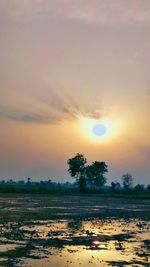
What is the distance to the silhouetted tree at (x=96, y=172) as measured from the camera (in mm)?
181400

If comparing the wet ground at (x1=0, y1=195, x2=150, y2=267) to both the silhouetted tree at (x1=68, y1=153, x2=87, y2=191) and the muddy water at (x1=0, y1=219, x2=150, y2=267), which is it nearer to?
the muddy water at (x1=0, y1=219, x2=150, y2=267)

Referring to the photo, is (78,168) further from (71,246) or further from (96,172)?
(71,246)

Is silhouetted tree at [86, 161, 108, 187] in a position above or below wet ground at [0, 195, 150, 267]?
above

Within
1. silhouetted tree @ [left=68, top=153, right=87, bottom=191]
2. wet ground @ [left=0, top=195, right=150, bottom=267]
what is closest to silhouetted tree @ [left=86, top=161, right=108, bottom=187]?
silhouetted tree @ [left=68, top=153, right=87, bottom=191]

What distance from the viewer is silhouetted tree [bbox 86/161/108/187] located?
18140 cm

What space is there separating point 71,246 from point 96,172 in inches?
6090

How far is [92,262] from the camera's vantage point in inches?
966

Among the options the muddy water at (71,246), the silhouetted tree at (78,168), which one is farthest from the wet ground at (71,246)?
the silhouetted tree at (78,168)

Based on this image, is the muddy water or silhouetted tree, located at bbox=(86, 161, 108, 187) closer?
the muddy water

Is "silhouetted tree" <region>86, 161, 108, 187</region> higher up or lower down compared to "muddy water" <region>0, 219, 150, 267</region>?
higher up

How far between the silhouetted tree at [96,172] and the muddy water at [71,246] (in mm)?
138971

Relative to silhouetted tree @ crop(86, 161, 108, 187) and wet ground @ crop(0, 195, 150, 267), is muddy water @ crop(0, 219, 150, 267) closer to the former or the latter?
wet ground @ crop(0, 195, 150, 267)

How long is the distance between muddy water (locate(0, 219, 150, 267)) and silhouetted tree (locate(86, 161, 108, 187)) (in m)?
139

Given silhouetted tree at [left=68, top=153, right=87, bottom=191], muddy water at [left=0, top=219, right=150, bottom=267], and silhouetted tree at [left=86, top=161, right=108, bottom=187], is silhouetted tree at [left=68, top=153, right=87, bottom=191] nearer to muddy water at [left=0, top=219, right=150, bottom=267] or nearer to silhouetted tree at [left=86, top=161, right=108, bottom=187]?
silhouetted tree at [left=86, top=161, right=108, bottom=187]
